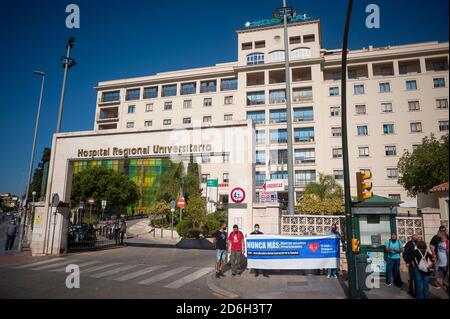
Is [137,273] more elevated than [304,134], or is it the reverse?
[304,134]

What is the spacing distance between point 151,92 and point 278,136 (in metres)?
26.6

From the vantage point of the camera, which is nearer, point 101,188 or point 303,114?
point 101,188

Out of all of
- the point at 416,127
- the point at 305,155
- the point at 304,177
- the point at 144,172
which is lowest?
the point at 304,177

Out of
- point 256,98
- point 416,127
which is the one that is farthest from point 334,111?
point 256,98

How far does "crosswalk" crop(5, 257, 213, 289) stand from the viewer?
32.6ft

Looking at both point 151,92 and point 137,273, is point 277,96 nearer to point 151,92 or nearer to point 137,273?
point 151,92

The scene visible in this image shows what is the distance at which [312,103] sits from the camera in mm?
45594

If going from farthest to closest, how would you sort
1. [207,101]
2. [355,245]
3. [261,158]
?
[207,101], [261,158], [355,245]

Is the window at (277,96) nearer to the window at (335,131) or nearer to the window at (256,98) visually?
the window at (256,98)

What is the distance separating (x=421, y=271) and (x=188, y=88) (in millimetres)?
51492

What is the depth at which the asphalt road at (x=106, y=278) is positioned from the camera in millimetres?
8133

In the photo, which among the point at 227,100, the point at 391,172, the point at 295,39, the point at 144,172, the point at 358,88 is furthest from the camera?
the point at 144,172

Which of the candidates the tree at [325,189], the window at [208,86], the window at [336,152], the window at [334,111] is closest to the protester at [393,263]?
the tree at [325,189]
